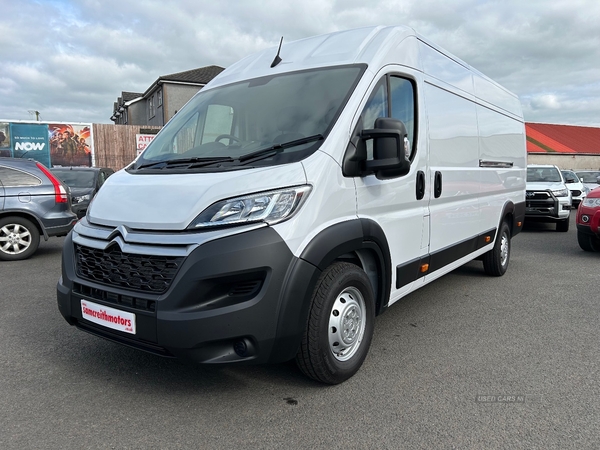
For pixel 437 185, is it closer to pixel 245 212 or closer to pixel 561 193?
pixel 245 212

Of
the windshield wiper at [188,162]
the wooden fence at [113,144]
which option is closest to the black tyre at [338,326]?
the windshield wiper at [188,162]

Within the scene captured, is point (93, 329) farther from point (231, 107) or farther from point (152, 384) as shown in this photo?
point (231, 107)

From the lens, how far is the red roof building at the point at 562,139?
4212 cm

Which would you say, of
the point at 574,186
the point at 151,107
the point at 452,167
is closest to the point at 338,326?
the point at 452,167

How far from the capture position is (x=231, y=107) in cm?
384

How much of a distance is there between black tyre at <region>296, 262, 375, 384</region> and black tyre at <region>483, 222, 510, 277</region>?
3.51 meters

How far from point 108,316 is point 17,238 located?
234 inches

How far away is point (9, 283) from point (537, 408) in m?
6.02

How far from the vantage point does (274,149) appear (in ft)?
10.1

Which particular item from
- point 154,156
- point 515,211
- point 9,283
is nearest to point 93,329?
point 154,156

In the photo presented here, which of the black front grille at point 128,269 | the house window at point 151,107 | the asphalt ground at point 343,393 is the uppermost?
the house window at point 151,107

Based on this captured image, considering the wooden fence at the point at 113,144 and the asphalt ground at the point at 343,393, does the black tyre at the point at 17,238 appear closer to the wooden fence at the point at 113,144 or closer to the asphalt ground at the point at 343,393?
the asphalt ground at the point at 343,393

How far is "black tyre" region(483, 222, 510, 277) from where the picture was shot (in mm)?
6340

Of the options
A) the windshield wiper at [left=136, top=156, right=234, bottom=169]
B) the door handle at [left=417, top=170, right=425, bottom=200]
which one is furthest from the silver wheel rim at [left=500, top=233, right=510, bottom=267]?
the windshield wiper at [left=136, top=156, right=234, bottom=169]
